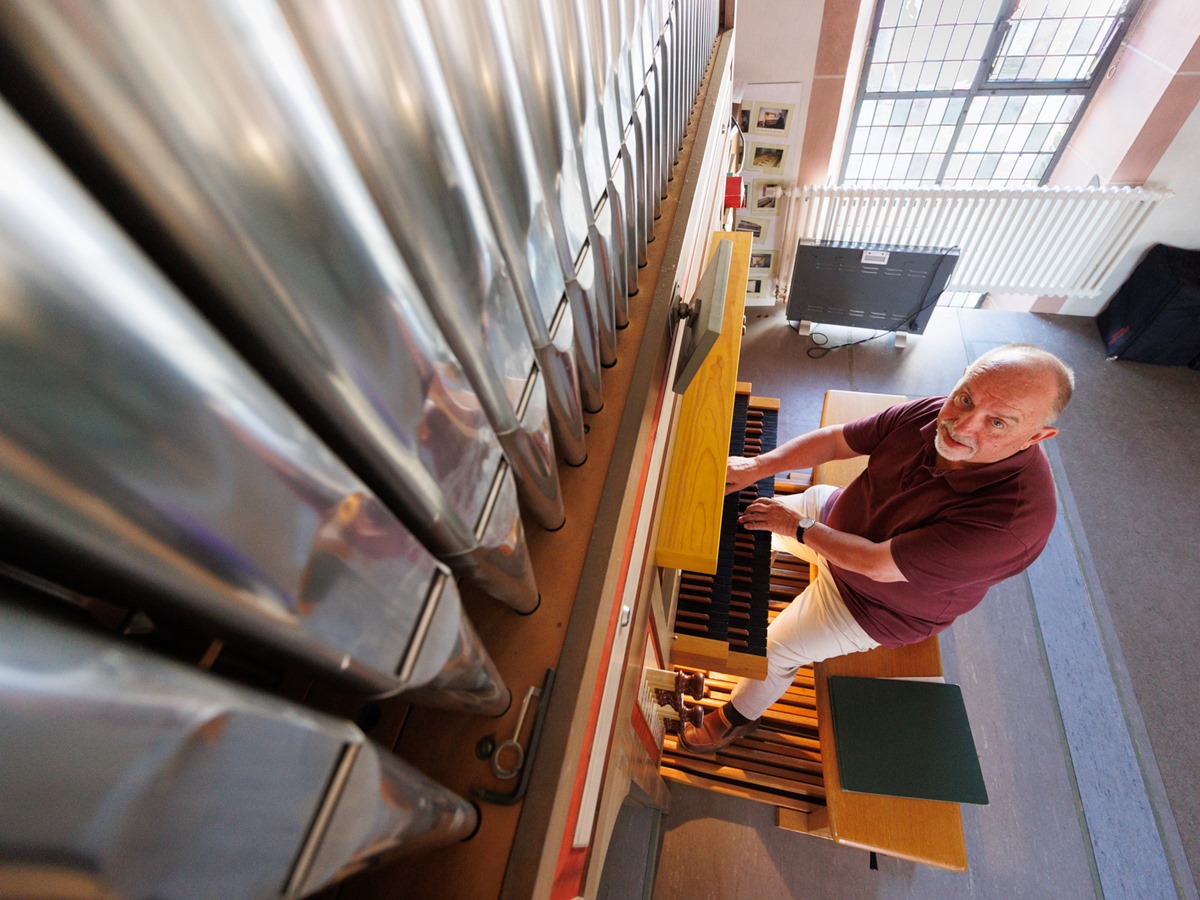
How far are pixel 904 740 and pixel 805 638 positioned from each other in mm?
488

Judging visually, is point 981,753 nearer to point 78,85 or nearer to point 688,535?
point 688,535

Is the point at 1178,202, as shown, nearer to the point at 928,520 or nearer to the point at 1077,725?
the point at 1077,725

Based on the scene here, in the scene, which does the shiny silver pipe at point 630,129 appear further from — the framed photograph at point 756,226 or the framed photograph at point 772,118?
the framed photograph at point 756,226

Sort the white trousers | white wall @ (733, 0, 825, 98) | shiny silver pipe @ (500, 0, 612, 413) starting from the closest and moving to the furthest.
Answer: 1. shiny silver pipe @ (500, 0, 612, 413)
2. the white trousers
3. white wall @ (733, 0, 825, 98)

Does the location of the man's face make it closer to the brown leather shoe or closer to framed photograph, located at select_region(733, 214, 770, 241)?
the brown leather shoe

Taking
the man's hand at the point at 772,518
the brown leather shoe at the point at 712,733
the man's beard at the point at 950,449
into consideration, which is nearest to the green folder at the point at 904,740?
the brown leather shoe at the point at 712,733

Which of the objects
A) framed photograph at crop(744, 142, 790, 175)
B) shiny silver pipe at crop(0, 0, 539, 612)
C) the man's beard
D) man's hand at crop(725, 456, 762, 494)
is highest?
framed photograph at crop(744, 142, 790, 175)

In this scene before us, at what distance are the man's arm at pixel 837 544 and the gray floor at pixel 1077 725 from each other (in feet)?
Answer: 5.27

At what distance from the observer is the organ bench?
1981mm

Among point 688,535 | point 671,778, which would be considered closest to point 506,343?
point 688,535

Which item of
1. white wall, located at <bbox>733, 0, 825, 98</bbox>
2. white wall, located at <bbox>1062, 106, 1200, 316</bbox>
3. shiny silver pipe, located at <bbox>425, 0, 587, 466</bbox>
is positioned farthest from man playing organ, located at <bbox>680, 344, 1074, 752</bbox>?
white wall, located at <bbox>1062, 106, 1200, 316</bbox>

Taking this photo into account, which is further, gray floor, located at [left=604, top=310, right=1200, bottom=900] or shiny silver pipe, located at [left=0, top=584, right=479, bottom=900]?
gray floor, located at [left=604, top=310, right=1200, bottom=900]

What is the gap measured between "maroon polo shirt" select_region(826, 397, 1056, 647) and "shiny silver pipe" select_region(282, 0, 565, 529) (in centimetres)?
155

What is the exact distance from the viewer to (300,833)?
0.35 meters
